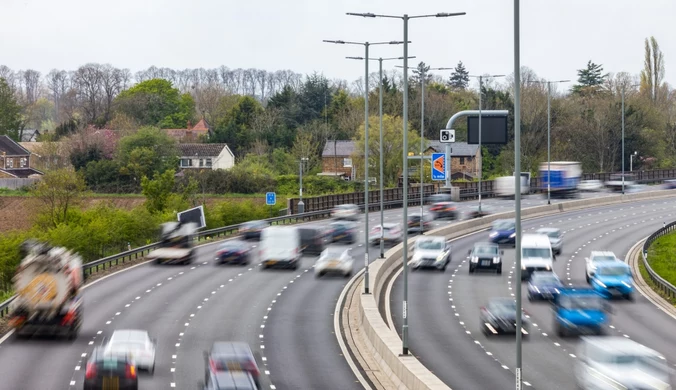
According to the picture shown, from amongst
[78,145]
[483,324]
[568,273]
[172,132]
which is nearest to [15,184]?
[78,145]

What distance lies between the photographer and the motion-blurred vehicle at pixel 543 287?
1742 inches

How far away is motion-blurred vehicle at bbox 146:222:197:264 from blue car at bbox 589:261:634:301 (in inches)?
946

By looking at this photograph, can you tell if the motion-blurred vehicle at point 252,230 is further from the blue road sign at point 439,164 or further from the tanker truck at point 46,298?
the tanker truck at point 46,298

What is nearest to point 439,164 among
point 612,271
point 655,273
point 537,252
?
point 655,273

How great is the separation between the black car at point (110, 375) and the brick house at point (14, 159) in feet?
378

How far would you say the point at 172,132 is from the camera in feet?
509

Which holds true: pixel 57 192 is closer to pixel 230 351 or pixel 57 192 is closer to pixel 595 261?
pixel 595 261

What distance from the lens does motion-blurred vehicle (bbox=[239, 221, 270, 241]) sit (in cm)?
6806

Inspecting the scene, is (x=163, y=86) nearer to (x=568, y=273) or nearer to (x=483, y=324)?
(x=568, y=273)

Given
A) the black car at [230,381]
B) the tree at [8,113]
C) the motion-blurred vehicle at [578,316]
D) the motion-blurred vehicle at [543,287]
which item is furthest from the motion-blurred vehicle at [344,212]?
the tree at [8,113]

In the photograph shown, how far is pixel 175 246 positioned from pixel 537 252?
21.4 metres

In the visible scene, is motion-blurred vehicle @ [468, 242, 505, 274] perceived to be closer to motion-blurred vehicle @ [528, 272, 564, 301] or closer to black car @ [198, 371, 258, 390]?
motion-blurred vehicle @ [528, 272, 564, 301]

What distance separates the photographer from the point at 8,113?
156 m

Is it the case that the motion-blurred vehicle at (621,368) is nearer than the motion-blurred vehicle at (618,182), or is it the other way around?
the motion-blurred vehicle at (621,368)
